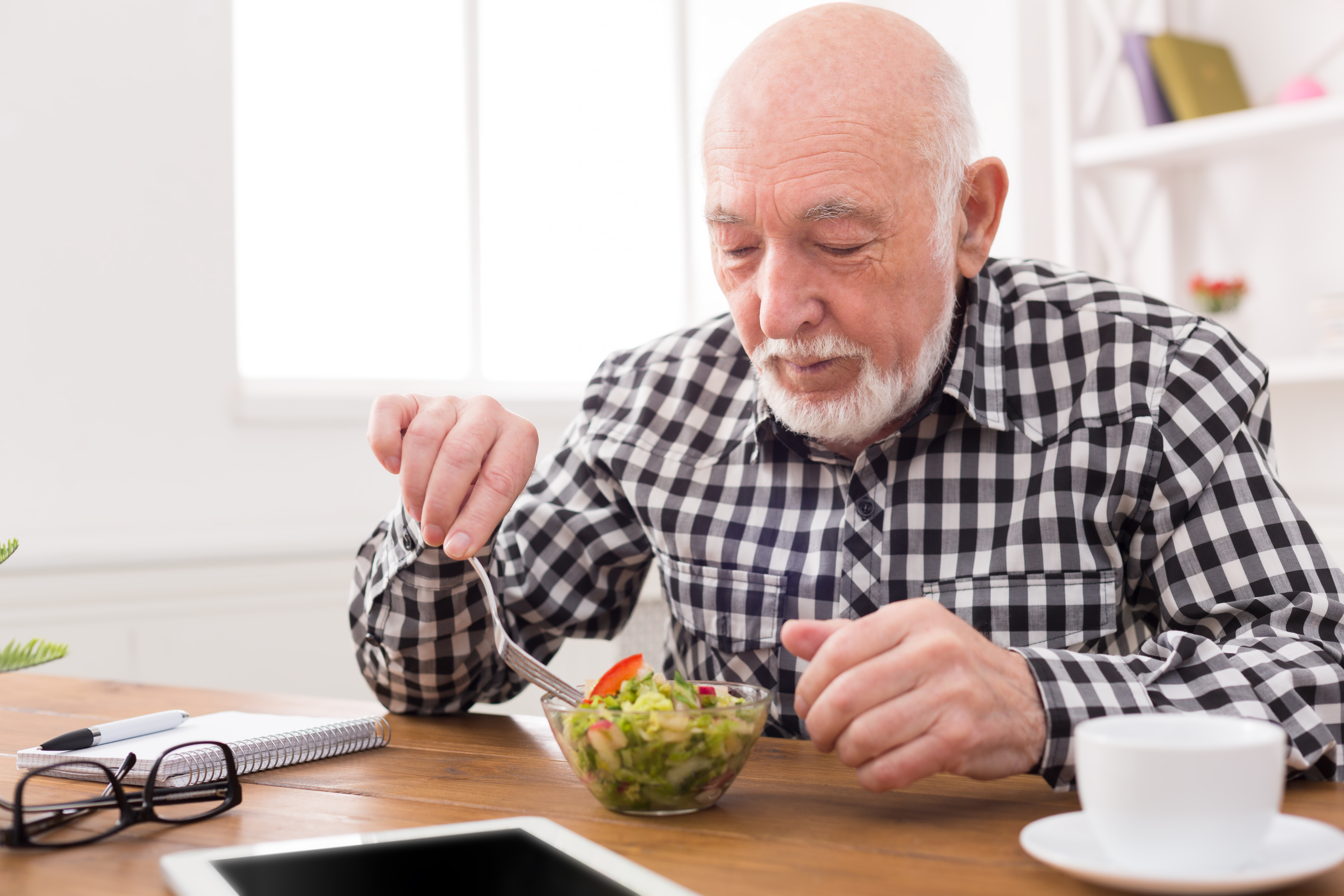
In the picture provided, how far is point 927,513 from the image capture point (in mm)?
1226

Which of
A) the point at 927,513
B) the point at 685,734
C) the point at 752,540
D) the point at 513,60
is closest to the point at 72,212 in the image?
the point at 513,60

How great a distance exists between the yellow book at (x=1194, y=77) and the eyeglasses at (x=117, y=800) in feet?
8.43

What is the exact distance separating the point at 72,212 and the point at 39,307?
19 cm

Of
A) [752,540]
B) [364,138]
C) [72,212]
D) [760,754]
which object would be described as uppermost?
[364,138]

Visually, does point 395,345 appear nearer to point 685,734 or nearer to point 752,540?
point 752,540

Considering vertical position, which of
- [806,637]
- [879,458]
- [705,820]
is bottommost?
[705,820]

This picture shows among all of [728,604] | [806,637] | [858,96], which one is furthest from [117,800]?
[858,96]

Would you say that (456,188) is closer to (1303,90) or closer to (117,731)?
(1303,90)

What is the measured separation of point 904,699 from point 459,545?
17.1 inches

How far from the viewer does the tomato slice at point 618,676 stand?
0.85m

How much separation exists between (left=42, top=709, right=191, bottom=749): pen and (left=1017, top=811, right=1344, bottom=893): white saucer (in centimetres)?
73

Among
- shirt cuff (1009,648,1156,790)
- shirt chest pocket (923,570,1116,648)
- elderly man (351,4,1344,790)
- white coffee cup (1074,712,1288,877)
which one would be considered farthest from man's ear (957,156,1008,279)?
white coffee cup (1074,712,1288,877)

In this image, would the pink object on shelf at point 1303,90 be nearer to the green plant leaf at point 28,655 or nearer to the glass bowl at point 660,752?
the glass bowl at point 660,752

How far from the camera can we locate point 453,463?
104 cm
